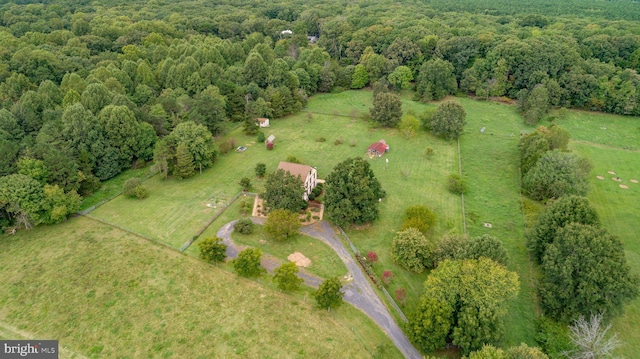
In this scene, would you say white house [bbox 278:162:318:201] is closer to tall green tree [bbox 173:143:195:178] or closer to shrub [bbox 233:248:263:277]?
shrub [bbox 233:248:263:277]

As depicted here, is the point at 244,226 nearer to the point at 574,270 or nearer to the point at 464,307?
the point at 464,307

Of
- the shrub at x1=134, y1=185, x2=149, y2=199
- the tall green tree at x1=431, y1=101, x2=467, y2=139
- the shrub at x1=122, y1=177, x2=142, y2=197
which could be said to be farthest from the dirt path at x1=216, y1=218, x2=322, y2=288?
the tall green tree at x1=431, y1=101, x2=467, y2=139

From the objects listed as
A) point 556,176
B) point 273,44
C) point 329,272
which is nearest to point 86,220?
point 329,272

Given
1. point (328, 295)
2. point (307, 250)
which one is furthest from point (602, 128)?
point (328, 295)

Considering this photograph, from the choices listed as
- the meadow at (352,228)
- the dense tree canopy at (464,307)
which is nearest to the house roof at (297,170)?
the meadow at (352,228)

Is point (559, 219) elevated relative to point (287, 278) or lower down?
elevated

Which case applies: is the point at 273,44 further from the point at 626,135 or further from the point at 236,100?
the point at 626,135

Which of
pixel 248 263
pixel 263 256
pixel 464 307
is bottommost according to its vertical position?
pixel 263 256

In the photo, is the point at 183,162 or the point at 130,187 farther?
the point at 183,162
